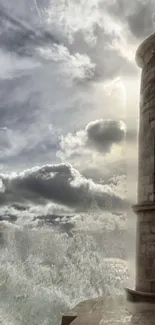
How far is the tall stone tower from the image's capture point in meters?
7.75

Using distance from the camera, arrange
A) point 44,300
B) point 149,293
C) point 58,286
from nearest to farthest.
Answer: point 149,293 → point 44,300 → point 58,286

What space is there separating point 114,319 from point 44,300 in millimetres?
21013

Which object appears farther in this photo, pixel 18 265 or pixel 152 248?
pixel 18 265

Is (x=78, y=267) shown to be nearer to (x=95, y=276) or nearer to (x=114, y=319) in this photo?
(x=95, y=276)

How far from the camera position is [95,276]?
26641 millimetres

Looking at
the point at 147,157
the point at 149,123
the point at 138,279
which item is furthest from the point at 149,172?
the point at 138,279

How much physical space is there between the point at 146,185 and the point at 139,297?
2.41 meters

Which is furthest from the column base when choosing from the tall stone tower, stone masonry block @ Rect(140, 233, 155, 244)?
stone masonry block @ Rect(140, 233, 155, 244)

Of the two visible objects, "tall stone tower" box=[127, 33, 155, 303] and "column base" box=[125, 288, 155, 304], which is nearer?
"column base" box=[125, 288, 155, 304]

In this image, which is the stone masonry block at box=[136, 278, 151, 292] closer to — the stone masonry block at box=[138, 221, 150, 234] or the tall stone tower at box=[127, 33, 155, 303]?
the tall stone tower at box=[127, 33, 155, 303]

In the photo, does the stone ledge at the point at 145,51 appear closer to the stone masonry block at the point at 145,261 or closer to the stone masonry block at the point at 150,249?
the stone masonry block at the point at 150,249

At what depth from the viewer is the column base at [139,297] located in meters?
7.51

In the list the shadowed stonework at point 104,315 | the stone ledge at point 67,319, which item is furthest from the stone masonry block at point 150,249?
the stone ledge at point 67,319

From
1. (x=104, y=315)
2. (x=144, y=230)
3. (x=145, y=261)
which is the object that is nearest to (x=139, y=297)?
(x=145, y=261)
